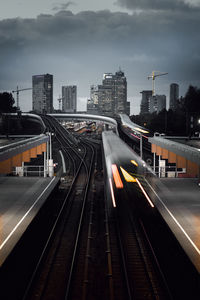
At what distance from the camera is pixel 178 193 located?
85.8 ft

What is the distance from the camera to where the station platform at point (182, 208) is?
49.3 ft

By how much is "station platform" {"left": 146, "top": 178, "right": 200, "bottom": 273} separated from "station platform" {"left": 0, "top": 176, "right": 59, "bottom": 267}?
26.0 feet

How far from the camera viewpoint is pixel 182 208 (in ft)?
70.2

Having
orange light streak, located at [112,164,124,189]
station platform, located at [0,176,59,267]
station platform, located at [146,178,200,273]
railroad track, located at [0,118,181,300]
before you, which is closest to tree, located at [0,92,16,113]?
station platform, located at [0,176,59,267]

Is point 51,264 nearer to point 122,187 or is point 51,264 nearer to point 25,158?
point 122,187

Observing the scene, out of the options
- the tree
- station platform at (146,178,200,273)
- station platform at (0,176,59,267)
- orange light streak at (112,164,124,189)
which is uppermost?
the tree

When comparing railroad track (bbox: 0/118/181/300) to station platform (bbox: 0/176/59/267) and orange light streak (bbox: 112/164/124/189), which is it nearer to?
orange light streak (bbox: 112/164/124/189)

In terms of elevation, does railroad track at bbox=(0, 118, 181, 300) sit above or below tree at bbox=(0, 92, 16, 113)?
below

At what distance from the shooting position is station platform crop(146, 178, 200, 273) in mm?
15031

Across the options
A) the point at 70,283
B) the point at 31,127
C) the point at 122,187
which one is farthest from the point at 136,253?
the point at 31,127

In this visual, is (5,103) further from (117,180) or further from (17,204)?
(117,180)

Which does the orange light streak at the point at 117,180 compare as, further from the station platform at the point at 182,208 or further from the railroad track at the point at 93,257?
the station platform at the point at 182,208

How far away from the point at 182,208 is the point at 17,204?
11417mm

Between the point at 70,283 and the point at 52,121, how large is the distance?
346 feet
